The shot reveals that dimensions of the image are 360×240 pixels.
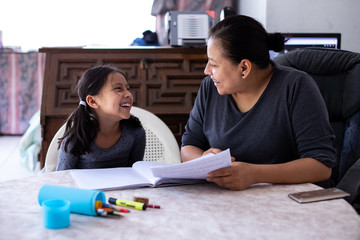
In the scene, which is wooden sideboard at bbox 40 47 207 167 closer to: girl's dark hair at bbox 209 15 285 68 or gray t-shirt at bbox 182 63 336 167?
gray t-shirt at bbox 182 63 336 167

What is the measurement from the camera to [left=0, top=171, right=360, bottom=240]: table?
0.71 m

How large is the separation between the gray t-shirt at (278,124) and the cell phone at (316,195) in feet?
0.72

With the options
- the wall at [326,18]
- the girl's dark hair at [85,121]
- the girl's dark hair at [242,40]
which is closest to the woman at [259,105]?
the girl's dark hair at [242,40]

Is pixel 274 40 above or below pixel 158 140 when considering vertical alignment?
above

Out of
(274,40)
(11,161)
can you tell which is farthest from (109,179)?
(11,161)

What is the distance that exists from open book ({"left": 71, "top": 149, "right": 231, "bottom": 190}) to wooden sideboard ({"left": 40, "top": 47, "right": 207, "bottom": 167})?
4.29 ft

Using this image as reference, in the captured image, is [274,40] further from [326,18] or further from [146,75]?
[326,18]

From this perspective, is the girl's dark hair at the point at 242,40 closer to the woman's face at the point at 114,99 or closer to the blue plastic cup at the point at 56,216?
the woman's face at the point at 114,99

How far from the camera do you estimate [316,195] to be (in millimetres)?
912

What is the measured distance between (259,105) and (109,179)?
0.56 metres

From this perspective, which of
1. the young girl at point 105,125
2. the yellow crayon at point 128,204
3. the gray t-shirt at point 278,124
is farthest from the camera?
the young girl at point 105,125

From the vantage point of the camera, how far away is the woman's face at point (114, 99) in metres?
1.58

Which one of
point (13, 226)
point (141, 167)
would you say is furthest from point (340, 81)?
point (13, 226)

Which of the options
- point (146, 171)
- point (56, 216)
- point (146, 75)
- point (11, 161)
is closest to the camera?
point (56, 216)
